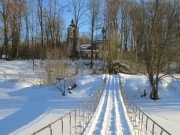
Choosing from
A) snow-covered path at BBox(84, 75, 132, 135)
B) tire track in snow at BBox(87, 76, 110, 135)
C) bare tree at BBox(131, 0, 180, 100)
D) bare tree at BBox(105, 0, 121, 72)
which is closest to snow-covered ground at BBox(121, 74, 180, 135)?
bare tree at BBox(131, 0, 180, 100)

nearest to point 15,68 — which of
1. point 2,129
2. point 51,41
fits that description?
point 51,41

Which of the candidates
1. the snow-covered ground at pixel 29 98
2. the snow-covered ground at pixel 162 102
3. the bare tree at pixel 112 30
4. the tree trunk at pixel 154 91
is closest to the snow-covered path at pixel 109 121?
the snow-covered ground at pixel 162 102

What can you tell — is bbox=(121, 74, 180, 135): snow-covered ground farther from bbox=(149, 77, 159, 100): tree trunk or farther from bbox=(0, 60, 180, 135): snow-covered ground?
bbox=(149, 77, 159, 100): tree trunk

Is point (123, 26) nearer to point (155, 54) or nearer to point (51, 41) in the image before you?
point (51, 41)

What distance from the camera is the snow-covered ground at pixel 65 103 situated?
14.8 metres

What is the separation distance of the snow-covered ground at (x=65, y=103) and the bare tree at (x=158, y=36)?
2.72 meters

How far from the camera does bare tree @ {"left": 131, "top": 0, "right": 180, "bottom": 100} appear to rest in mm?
28141

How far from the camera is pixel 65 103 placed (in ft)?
78.4

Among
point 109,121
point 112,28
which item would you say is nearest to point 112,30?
point 112,28

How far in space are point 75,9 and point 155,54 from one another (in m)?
30.4

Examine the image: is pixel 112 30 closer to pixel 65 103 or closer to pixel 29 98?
pixel 29 98

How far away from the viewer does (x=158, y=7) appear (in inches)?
1115

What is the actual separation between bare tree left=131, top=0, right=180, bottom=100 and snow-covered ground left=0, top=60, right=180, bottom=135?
2.72m

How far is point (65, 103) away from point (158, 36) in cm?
1046
